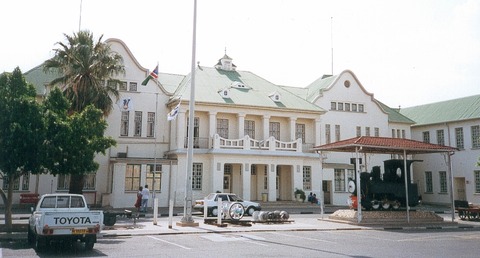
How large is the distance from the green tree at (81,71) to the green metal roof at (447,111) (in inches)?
1333

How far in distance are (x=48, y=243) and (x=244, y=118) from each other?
2577 cm

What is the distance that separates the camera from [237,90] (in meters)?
39.6

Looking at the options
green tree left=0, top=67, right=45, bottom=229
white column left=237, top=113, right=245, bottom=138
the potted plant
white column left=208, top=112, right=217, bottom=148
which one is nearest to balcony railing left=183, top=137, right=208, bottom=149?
white column left=208, top=112, right=217, bottom=148

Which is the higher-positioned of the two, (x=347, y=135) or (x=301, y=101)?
(x=301, y=101)

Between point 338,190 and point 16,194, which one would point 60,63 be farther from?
point 338,190

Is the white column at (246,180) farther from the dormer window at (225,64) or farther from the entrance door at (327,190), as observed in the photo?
the dormer window at (225,64)

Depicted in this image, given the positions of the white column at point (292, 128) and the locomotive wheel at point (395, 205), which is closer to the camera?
the locomotive wheel at point (395, 205)

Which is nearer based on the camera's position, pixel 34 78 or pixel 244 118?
pixel 34 78

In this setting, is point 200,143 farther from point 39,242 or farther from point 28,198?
point 39,242

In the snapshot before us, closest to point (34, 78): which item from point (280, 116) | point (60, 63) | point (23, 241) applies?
point (60, 63)

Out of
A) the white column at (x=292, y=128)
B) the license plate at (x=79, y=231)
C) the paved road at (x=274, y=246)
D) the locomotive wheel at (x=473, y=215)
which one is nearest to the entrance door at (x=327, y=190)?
the white column at (x=292, y=128)

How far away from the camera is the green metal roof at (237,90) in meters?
36.8

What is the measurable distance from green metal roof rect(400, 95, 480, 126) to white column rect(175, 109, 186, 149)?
88.0 feet

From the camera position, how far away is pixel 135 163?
3328 centimetres
